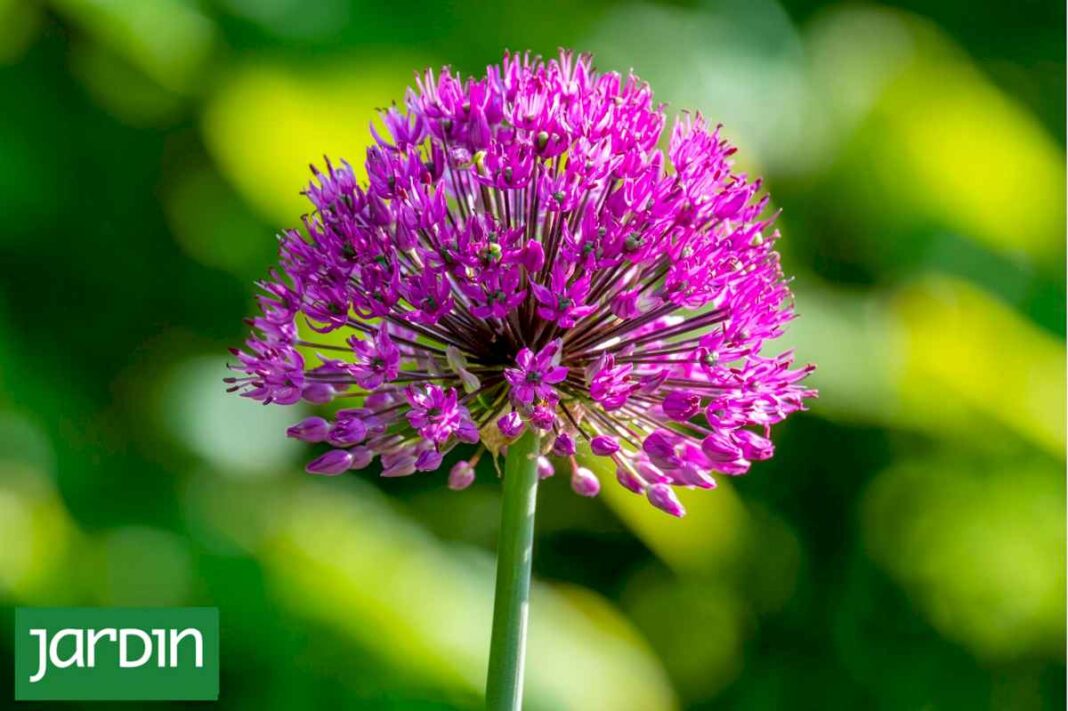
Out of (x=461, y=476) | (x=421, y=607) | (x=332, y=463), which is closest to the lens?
(x=332, y=463)

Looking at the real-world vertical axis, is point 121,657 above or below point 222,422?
below

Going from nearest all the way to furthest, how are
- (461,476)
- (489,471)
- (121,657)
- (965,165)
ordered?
(461,476) < (121,657) < (489,471) < (965,165)

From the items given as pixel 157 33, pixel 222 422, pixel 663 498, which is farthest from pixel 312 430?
pixel 157 33

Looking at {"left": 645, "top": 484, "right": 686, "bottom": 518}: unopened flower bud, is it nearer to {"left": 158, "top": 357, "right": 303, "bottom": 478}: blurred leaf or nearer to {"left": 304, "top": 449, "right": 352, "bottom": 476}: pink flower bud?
{"left": 304, "top": 449, "right": 352, "bottom": 476}: pink flower bud

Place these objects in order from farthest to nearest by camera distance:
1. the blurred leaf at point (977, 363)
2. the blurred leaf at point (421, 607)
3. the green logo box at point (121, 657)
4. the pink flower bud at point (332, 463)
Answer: the blurred leaf at point (977, 363)
the blurred leaf at point (421, 607)
the green logo box at point (121, 657)
the pink flower bud at point (332, 463)

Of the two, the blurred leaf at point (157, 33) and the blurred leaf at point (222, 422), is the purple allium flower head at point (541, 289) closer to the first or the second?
the blurred leaf at point (222, 422)

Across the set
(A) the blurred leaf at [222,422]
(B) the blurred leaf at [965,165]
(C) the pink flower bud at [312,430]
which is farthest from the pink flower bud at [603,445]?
(B) the blurred leaf at [965,165]

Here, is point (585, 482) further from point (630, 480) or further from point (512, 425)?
point (512, 425)
